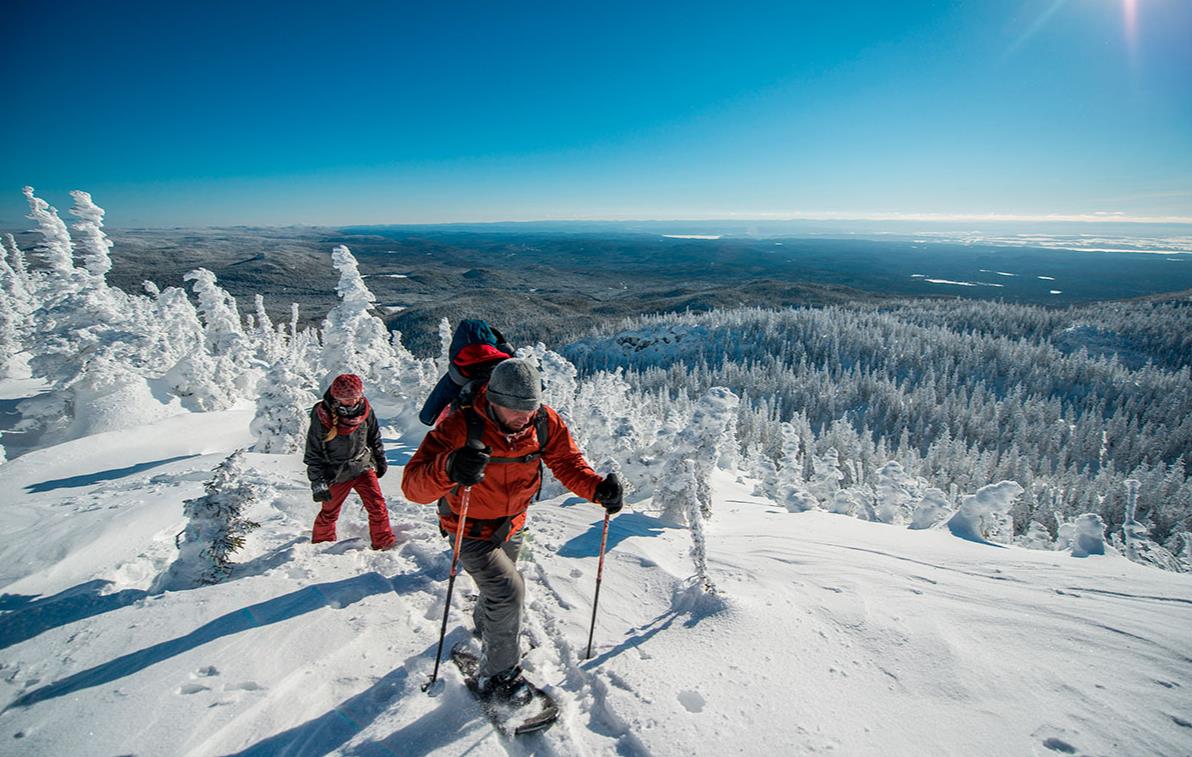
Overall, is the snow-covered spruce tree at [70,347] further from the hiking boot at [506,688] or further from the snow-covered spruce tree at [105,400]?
the hiking boot at [506,688]

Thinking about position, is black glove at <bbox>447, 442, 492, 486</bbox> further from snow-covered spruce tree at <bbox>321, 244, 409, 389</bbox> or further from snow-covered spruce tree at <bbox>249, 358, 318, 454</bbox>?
snow-covered spruce tree at <bbox>321, 244, 409, 389</bbox>

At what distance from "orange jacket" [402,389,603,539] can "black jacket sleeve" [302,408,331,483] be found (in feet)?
8.51

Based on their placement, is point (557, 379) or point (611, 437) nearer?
point (611, 437)

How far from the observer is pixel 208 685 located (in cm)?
336

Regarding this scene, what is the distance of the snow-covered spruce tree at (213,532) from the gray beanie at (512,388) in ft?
12.3

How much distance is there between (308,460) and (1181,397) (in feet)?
417

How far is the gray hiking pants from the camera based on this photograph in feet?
11.5

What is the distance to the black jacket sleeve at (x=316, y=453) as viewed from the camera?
5.40 meters

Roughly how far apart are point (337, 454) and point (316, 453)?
0.70 feet

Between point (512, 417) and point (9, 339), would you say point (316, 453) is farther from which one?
point (9, 339)

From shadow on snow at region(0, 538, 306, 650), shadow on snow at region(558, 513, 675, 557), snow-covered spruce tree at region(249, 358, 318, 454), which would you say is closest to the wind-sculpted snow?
shadow on snow at region(558, 513, 675, 557)

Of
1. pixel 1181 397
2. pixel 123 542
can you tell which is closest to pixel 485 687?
pixel 123 542

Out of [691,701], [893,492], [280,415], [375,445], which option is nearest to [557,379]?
[280,415]

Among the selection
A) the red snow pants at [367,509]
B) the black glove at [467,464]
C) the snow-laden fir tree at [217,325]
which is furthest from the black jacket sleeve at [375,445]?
the snow-laden fir tree at [217,325]
